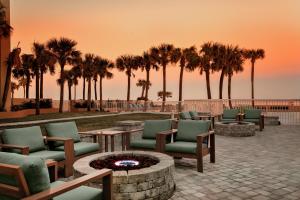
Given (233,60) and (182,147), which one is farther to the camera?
(233,60)

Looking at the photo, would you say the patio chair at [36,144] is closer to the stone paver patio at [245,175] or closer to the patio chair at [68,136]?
the patio chair at [68,136]

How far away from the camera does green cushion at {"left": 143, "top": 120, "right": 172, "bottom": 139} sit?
236 inches

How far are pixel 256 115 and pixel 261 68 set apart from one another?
24185mm

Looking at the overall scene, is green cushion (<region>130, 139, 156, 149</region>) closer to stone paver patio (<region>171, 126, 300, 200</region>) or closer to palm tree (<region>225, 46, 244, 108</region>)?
stone paver patio (<region>171, 126, 300, 200</region>)

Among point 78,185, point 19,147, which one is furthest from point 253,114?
point 78,185

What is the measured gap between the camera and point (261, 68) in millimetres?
33250

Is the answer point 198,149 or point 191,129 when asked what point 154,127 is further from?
point 198,149

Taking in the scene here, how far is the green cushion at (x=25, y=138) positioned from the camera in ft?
14.7

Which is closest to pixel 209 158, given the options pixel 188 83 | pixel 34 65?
pixel 34 65

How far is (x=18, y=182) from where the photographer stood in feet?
6.86

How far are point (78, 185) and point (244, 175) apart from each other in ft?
11.2

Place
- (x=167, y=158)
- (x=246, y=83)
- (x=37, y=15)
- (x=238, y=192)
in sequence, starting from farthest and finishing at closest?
1. (x=246, y=83)
2. (x=37, y=15)
3. (x=167, y=158)
4. (x=238, y=192)

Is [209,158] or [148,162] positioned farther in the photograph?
[209,158]

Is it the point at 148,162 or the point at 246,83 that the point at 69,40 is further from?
the point at 246,83
